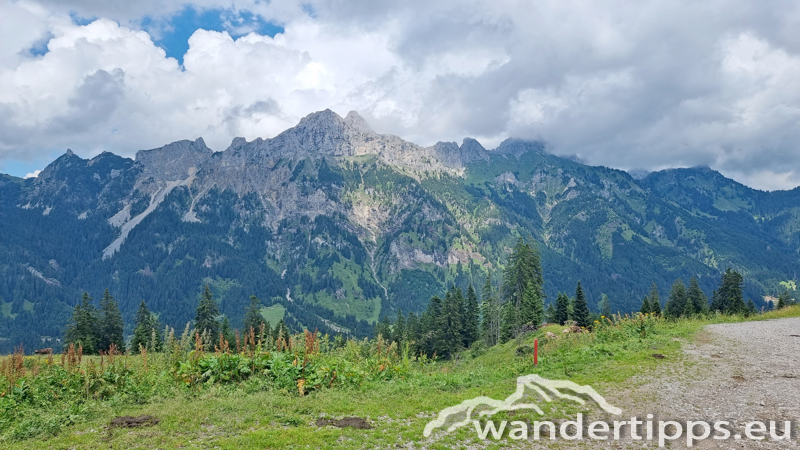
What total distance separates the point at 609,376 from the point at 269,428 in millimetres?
14006

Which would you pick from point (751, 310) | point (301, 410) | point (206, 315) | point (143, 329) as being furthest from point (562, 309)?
point (143, 329)

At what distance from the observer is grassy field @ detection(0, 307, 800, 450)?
36.2 feet

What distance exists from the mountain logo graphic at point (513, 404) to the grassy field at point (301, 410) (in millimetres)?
424

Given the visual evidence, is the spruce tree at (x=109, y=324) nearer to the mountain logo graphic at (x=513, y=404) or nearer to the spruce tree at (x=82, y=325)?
the spruce tree at (x=82, y=325)

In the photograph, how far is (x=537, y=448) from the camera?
1078 cm

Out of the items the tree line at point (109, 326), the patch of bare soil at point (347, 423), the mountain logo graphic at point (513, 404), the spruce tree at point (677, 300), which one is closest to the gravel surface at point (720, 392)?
the mountain logo graphic at point (513, 404)

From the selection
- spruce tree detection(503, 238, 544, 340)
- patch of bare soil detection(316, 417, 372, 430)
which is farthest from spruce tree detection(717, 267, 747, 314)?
patch of bare soil detection(316, 417, 372, 430)

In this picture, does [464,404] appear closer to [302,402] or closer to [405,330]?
[302,402]

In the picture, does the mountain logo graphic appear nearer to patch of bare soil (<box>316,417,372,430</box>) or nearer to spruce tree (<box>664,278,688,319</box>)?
patch of bare soil (<box>316,417,372,430</box>)

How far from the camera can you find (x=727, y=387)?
15.3 m

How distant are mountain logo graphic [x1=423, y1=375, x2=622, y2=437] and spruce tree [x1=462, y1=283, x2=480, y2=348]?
61.1 meters

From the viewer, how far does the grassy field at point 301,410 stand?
36.2 feet

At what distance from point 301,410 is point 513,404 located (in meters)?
7.33

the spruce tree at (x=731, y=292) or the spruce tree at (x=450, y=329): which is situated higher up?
the spruce tree at (x=731, y=292)
